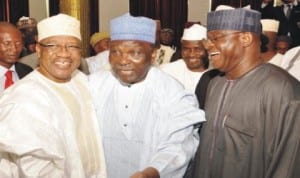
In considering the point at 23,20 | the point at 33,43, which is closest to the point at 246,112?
the point at 33,43

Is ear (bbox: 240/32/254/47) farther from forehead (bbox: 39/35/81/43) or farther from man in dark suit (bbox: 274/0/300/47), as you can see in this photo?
man in dark suit (bbox: 274/0/300/47)

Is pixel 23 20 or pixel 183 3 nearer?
pixel 23 20

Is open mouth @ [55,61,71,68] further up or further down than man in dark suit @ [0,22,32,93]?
further up

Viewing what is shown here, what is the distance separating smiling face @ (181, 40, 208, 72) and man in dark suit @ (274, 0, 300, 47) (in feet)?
9.17

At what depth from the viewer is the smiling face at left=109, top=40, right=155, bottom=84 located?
2.26 metres

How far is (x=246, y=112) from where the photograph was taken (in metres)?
2.03

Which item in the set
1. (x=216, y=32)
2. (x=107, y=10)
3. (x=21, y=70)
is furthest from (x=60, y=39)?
(x=107, y=10)

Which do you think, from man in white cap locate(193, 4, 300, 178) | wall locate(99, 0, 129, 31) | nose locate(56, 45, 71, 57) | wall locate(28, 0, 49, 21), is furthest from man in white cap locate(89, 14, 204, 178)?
wall locate(99, 0, 129, 31)

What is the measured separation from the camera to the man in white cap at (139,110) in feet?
7.30

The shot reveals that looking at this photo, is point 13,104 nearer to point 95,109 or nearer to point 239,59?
point 95,109

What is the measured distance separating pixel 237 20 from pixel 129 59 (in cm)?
60

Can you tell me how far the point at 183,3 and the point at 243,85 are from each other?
6232 mm

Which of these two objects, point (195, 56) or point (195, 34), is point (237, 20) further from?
point (195, 34)

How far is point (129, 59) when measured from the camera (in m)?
2.25
